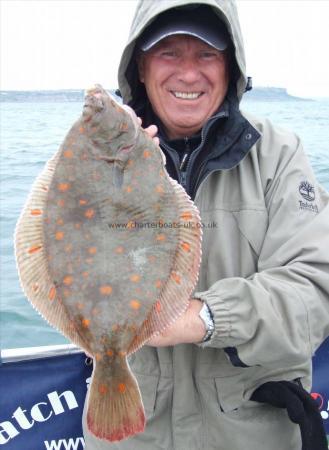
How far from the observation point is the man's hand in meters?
2.10

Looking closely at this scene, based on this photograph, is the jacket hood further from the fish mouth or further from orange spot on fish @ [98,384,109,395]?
orange spot on fish @ [98,384,109,395]

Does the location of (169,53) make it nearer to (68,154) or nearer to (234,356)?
(68,154)

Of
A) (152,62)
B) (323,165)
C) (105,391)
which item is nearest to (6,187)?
(323,165)

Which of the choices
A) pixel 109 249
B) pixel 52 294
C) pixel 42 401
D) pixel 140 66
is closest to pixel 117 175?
pixel 109 249

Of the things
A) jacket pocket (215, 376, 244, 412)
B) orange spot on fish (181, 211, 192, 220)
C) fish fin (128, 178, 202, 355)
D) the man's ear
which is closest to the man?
jacket pocket (215, 376, 244, 412)

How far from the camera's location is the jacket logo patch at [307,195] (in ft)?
8.05

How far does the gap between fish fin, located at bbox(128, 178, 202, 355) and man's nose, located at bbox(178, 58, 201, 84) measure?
753 millimetres

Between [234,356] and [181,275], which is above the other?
[181,275]

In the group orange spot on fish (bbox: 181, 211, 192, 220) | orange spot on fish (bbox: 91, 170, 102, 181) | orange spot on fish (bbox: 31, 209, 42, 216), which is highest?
orange spot on fish (bbox: 91, 170, 102, 181)

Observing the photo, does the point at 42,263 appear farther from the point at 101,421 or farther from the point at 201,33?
the point at 201,33

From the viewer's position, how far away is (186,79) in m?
2.59

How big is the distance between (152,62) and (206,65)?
292 millimetres

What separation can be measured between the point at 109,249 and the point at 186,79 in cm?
110

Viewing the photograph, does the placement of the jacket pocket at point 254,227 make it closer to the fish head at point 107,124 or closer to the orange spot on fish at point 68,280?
the fish head at point 107,124
